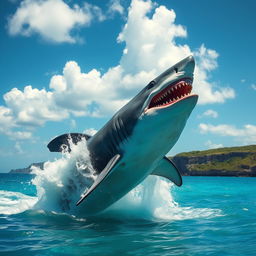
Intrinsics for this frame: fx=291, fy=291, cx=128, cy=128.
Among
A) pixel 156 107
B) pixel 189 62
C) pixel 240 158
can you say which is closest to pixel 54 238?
pixel 156 107

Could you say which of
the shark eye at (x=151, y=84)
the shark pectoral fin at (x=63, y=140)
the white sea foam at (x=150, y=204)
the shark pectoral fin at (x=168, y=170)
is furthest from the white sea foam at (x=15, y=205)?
the shark eye at (x=151, y=84)

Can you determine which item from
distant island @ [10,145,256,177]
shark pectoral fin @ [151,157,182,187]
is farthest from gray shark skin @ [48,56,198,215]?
distant island @ [10,145,256,177]

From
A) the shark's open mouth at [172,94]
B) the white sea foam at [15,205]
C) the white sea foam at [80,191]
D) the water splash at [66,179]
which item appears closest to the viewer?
the shark's open mouth at [172,94]

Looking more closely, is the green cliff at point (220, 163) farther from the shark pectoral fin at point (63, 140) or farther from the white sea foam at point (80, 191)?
the shark pectoral fin at point (63, 140)

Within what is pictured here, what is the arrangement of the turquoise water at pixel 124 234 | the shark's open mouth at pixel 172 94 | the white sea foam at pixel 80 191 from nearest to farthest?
the turquoise water at pixel 124 234 < the shark's open mouth at pixel 172 94 < the white sea foam at pixel 80 191

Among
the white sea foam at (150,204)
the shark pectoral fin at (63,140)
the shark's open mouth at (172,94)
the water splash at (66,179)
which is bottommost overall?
the white sea foam at (150,204)

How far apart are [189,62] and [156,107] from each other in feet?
4.99

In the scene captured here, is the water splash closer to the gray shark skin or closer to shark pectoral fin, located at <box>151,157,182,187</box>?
the gray shark skin

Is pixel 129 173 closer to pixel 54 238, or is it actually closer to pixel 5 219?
pixel 54 238

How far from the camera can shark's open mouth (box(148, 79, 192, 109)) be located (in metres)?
8.03

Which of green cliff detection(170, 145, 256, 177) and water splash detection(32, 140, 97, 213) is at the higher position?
green cliff detection(170, 145, 256, 177)

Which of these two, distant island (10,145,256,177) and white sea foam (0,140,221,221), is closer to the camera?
white sea foam (0,140,221,221)

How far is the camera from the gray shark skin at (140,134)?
8039 mm

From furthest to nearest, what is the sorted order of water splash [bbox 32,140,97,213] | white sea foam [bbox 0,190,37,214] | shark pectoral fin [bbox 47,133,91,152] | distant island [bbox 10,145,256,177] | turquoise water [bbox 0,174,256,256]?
1. distant island [bbox 10,145,256,177]
2. white sea foam [bbox 0,190,37,214]
3. shark pectoral fin [bbox 47,133,91,152]
4. water splash [bbox 32,140,97,213]
5. turquoise water [bbox 0,174,256,256]
